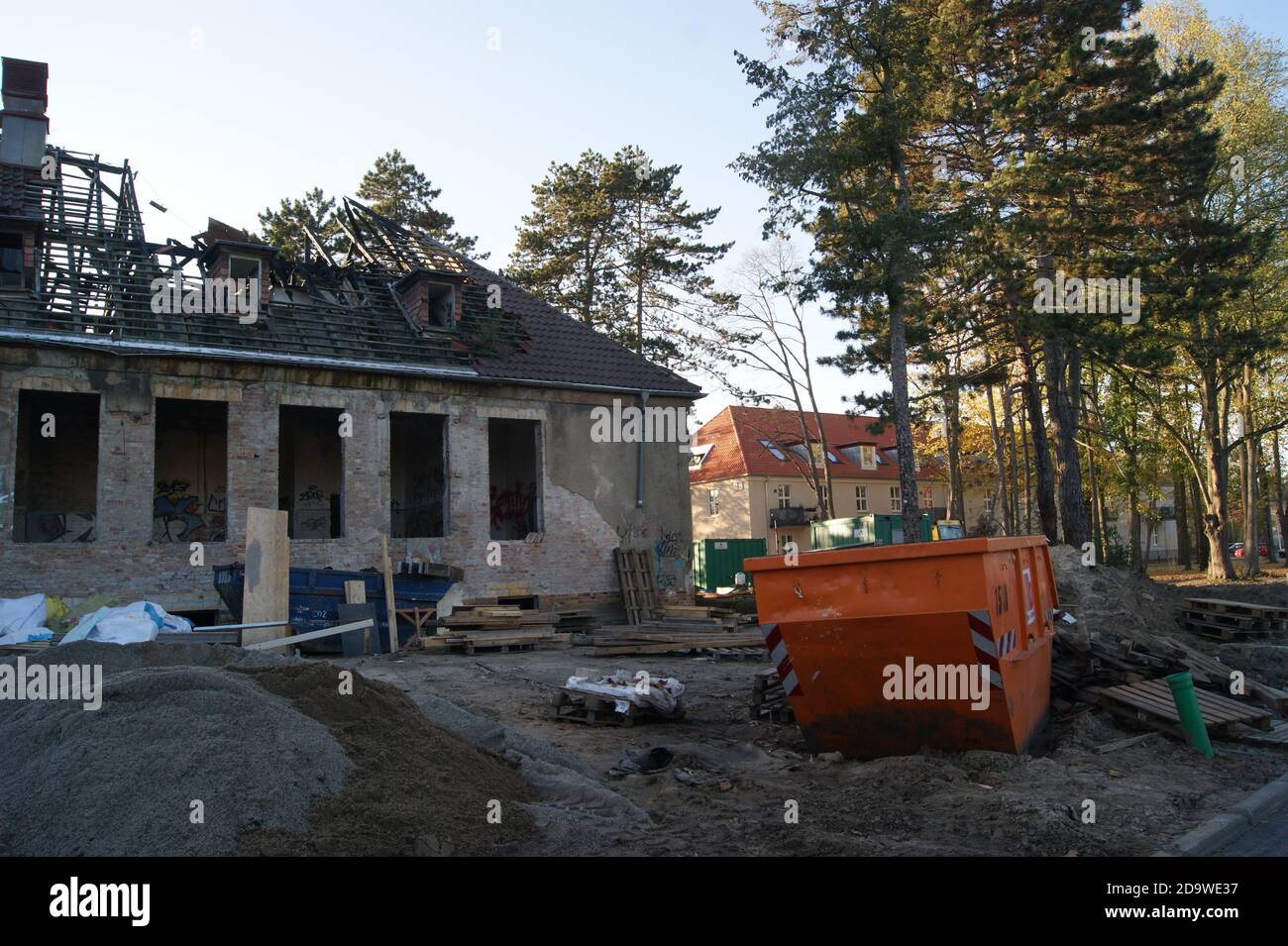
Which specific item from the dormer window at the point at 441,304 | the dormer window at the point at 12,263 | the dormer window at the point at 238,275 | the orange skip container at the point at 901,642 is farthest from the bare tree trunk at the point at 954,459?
the dormer window at the point at 12,263

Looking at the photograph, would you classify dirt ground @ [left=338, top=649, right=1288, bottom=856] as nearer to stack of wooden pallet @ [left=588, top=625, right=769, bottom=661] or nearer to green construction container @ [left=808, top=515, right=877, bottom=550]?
stack of wooden pallet @ [left=588, top=625, right=769, bottom=661]

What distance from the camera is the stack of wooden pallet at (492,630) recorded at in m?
15.8

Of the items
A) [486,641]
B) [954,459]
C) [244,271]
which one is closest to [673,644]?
[486,641]

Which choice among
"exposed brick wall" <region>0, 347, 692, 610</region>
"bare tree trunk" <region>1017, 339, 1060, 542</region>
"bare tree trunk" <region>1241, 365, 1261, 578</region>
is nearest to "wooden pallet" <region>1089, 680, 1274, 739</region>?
"exposed brick wall" <region>0, 347, 692, 610</region>

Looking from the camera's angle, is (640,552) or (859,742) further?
(640,552)

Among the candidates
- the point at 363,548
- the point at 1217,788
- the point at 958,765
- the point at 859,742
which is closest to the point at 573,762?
the point at 859,742

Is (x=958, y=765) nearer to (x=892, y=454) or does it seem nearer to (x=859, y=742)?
(x=859, y=742)

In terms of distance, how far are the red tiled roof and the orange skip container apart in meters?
39.7

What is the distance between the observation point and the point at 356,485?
1841cm

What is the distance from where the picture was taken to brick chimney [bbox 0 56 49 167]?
21984 mm

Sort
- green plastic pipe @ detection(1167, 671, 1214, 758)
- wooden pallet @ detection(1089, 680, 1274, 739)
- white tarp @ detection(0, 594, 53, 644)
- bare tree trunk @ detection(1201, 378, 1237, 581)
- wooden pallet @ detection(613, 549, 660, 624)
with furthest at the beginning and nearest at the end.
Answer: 1. bare tree trunk @ detection(1201, 378, 1237, 581)
2. wooden pallet @ detection(613, 549, 660, 624)
3. white tarp @ detection(0, 594, 53, 644)
4. wooden pallet @ detection(1089, 680, 1274, 739)
5. green plastic pipe @ detection(1167, 671, 1214, 758)

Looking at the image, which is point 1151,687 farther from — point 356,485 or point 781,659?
point 356,485
